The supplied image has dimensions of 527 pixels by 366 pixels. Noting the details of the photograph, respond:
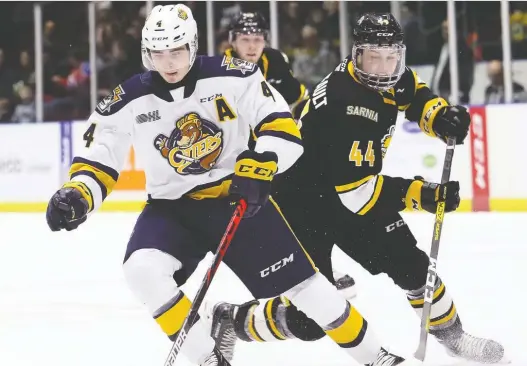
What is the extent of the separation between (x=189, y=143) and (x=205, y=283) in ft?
1.23

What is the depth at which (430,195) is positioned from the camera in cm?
277

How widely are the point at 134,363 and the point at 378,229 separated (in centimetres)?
88

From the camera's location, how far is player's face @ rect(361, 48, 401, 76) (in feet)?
8.99

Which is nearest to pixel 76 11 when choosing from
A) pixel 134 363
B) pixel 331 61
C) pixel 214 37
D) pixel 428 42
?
pixel 214 37

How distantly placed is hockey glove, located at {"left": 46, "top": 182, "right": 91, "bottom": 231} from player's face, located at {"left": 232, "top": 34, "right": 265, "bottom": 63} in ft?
7.26

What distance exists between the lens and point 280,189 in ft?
9.64

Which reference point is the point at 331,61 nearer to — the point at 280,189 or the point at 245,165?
the point at 280,189

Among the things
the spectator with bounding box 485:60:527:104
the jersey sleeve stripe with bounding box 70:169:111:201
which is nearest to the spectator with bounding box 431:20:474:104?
the spectator with bounding box 485:60:527:104

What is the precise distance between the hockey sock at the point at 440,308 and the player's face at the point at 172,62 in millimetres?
979

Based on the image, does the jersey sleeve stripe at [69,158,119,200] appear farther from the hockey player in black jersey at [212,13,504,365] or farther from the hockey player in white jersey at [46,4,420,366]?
the hockey player in black jersey at [212,13,504,365]

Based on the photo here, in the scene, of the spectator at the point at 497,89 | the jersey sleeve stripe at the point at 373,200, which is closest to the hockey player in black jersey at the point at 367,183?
the jersey sleeve stripe at the point at 373,200

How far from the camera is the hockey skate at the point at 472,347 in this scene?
2.92 meters

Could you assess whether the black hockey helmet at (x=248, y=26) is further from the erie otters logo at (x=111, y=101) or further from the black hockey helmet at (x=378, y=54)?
the erie otters logo at (x=111, y=101)

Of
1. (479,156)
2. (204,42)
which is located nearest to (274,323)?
(479,156)
